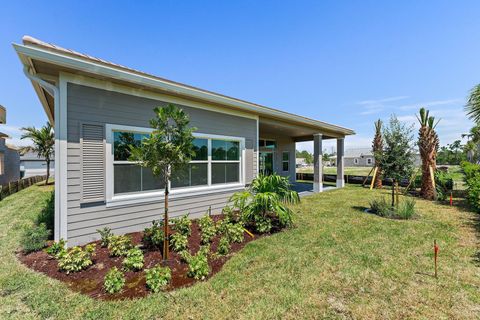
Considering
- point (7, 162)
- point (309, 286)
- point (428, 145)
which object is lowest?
point (309, 286)

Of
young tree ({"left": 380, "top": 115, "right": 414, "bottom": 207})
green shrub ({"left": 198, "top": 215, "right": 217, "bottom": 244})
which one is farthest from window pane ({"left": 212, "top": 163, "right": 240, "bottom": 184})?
young tree ({"left": 380, "top": 115, "right": 414, "bottom": 207})

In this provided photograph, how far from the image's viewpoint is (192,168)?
13.9ft

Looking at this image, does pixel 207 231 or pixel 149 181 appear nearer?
pixel 207 231

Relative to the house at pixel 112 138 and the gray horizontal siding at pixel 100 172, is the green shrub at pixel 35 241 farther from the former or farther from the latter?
the gray horizontal siding at pixel 100 172

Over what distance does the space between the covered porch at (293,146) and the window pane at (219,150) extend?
10.4ft

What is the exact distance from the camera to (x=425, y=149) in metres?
10.1

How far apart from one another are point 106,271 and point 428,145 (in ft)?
43.4

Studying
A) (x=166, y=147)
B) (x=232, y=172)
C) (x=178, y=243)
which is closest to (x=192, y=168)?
(x=166, y=147)

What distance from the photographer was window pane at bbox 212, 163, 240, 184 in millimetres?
6763

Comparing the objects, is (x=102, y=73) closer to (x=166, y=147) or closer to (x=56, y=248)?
(x=166, y=147)

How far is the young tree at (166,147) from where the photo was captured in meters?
3.45

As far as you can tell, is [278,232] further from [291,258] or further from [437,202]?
[437,202]

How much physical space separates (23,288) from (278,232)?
15.4ft

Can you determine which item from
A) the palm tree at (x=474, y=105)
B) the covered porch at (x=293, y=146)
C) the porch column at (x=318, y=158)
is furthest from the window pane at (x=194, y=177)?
the palm tree at (x=474, y=105)
